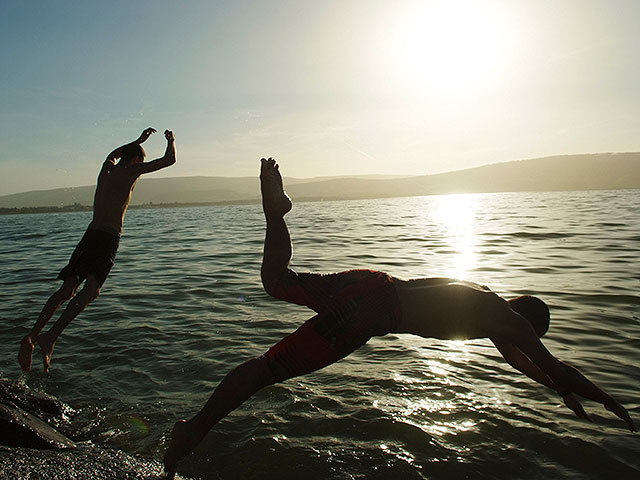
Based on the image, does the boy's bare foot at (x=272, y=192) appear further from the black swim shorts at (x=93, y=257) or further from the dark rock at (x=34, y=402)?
the dark rock at (x=34, y=402)

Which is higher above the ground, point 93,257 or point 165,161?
point 165,161

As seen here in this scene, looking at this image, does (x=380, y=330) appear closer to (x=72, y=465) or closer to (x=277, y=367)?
(x=277, y=367)

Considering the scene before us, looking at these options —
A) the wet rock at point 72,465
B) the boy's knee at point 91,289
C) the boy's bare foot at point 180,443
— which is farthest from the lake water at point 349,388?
the boy's knee at point 91,289

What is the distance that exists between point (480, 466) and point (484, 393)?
137 centimetres

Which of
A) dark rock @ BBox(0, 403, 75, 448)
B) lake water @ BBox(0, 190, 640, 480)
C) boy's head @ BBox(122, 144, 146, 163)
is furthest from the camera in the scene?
boy's head @ BBox(122, 144, 146, 163)

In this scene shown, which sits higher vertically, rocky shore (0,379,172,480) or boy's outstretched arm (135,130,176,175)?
boy's outstretched arm (135,130,176,175)

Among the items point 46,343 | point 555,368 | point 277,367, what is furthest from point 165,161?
point 555,368

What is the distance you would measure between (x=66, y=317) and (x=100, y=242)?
1050 millimetres

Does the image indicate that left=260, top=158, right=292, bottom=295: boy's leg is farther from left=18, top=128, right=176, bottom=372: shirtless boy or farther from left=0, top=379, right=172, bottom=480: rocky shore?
left=18, top=128, right=176, bottom=372: shirtless boy

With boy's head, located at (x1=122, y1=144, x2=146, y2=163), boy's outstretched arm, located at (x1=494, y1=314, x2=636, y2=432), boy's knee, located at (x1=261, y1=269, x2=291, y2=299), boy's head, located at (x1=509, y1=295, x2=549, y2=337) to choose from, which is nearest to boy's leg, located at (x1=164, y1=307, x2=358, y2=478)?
boy's knee, located at (x1=261, y1=269, x2=291, y2=299)

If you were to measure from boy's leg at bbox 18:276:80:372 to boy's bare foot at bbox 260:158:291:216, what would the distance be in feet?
10.4

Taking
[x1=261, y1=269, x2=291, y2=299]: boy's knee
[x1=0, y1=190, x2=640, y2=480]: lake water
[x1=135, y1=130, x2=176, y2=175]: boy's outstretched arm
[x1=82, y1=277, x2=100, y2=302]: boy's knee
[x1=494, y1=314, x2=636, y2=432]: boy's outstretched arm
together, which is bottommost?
[x1=0, y1=190, x2=640, y2=480]: lake water

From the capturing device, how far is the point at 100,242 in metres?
5.78

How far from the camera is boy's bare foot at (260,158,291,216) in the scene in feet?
11.5
